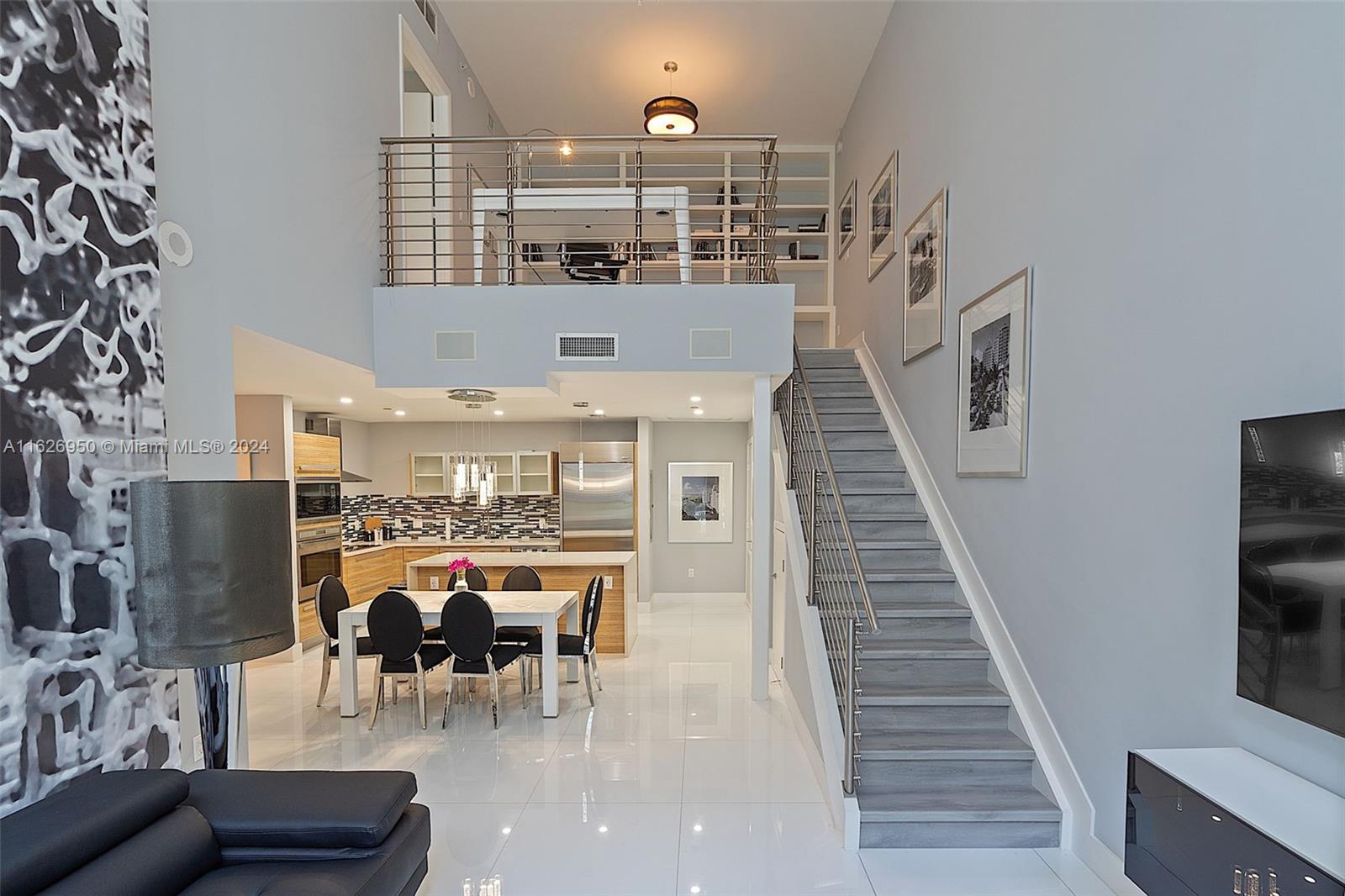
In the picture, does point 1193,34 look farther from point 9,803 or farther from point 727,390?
point 9,803

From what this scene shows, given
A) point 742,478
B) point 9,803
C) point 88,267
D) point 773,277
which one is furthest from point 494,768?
point 742,478

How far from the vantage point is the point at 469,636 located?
15.8ft

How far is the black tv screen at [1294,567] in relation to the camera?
171cm

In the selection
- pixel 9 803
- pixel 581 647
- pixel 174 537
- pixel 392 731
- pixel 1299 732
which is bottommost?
pixel 392 731

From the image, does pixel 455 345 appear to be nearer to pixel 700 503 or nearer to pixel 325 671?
pixel 325 671

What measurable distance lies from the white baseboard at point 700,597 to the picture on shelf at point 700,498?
103 cm

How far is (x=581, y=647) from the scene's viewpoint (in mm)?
5348

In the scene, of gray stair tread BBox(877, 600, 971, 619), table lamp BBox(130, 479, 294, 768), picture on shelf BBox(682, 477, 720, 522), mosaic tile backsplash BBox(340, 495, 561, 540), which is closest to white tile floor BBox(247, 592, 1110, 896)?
gray stair tread BBox(877, 600, 971, 619)

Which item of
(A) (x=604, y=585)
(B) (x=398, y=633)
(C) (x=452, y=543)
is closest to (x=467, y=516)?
(C) (x=452, y=543)

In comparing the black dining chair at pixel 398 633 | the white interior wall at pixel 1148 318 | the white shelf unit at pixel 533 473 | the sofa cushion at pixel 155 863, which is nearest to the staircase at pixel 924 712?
the white interior wall at pixel 1148 318

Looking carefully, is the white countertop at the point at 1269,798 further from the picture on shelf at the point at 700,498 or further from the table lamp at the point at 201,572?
the picture on shelf at the point at 700,498

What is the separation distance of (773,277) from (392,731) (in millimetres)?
4232

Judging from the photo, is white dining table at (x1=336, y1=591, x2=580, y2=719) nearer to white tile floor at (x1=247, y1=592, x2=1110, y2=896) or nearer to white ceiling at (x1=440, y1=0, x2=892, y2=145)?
white tile floor at (x1=247, y1=592, x2=1110, y2=896)

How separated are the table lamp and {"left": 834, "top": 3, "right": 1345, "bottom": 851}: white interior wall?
10.4 ft
